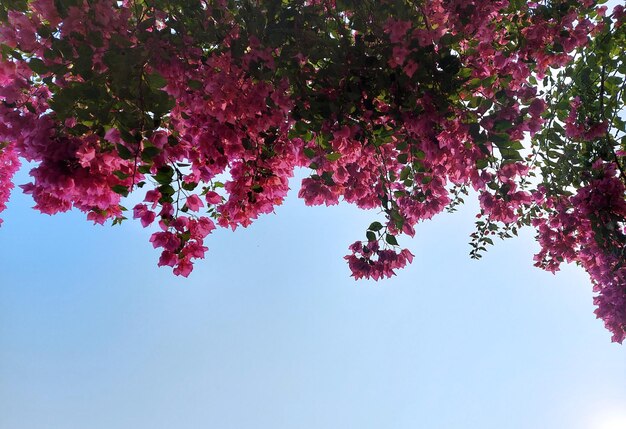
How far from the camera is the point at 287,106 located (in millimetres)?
2977

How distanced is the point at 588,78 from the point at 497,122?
1.97m

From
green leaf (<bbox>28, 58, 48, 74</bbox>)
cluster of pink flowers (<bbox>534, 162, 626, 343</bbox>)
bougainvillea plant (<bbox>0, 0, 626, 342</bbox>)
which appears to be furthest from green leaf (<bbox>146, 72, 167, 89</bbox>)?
cluster of pink flowers (<bbox>534, 162, 626, 343</bbox>)

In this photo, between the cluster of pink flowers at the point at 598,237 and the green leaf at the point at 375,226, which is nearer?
the cluster of pink flowers at the point at 598,237

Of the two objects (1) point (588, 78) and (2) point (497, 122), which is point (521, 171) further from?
(1) point (588, 78)

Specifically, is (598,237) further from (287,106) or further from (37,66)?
(37,66)

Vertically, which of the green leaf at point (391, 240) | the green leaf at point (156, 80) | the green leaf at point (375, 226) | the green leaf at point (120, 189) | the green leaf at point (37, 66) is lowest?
the green leaf at point (120, 189)

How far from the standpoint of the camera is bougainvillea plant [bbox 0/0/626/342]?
253 cm

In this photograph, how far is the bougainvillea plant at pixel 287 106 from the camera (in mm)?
2531

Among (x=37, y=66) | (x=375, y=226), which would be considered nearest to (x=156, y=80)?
(x=37, y=66)

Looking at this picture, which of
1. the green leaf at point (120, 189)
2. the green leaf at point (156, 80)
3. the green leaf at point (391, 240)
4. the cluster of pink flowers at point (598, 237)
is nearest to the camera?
the green leaf at point (156, 80)

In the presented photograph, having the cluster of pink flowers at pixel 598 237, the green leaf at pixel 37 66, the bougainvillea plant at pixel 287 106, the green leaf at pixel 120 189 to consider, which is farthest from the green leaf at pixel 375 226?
the green leaf at pixel 37 66

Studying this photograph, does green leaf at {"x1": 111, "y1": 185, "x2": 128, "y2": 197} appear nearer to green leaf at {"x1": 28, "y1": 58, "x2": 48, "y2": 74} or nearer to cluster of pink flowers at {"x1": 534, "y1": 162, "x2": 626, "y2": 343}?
green leaf at {"x1": 28, "y1": 58, "x2": 48, "y2": 74}

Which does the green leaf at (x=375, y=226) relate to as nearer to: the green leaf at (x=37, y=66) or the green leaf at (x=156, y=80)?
the green leaf at (x=156, y=80)

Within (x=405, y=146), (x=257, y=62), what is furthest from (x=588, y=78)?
(x=257, y=62)
